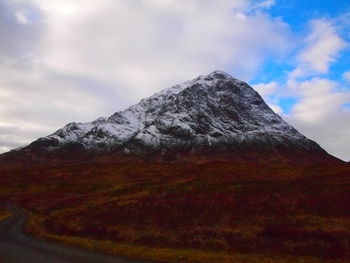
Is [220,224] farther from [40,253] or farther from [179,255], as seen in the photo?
[40,253]

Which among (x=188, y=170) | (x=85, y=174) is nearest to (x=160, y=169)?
(x=188, y=170)

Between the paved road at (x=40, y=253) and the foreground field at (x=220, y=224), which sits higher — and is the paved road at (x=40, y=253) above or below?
below

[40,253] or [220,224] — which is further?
[220,224]

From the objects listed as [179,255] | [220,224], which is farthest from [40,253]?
[220,224]

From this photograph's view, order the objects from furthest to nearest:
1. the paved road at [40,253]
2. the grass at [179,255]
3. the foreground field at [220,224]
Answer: the foreground field at [220,224] → the grass at [179,255] → the paved road at [40,253]

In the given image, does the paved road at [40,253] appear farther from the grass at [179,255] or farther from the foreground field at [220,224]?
the foreground field at [220,224]

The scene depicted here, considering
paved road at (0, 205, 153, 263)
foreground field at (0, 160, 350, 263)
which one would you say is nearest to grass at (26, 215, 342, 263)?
foreground field at (0, 160, 350, 263)

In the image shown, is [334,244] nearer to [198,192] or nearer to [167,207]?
[167,207]

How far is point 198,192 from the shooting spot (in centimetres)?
6225

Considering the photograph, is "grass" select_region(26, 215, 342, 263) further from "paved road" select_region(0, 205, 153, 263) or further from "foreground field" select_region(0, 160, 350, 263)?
"paved road" select_region(0, 205, 153, 263)

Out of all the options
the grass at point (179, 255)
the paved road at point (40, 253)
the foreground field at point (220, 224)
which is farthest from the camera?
the foreground field at point (220, 224)

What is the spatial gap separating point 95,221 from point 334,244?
2867 cm

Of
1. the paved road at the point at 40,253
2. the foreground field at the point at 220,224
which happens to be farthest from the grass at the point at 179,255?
the paved road at the point at 40,253

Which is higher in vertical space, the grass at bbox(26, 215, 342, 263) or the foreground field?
the foreground field
